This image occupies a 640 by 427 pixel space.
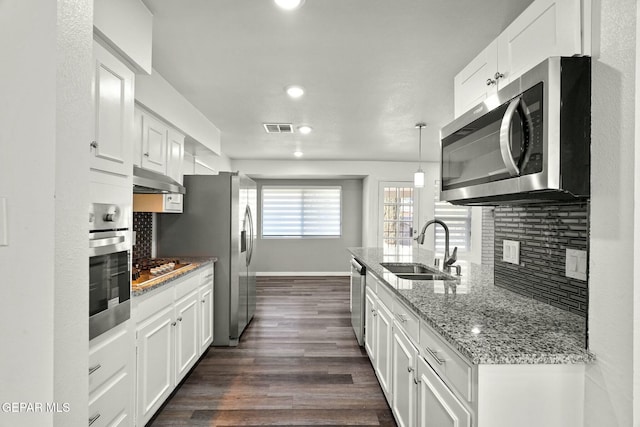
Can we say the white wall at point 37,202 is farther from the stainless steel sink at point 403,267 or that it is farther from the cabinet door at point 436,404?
the stainless steel sink at point 403,267

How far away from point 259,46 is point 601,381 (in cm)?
240

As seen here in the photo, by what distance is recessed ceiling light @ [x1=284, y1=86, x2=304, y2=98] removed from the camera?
9.94 feet

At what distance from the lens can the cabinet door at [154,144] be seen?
8.06ft

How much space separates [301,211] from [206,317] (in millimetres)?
4543

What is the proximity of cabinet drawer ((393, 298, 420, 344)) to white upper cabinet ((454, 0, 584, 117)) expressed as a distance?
1153 millimetres

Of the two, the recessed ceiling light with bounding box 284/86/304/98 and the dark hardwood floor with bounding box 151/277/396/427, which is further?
the recessed ceiling light with bounding box 284/86/304/98

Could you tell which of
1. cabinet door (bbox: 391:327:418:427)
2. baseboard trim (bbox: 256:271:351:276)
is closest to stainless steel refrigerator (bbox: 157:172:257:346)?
cabinet door (bbox: 391:327:418:427)

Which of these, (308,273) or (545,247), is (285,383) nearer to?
(545,247)

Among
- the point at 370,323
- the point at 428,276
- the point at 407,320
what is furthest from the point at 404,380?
the point at 370,323

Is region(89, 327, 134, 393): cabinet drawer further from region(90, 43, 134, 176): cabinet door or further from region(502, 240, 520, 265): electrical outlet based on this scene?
region(502, 240, 520, 265): electrical outlet

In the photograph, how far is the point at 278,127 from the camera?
14.2 ft

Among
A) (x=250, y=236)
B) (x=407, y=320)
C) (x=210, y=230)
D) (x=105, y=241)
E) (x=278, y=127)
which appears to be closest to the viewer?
(x=105, y=241)

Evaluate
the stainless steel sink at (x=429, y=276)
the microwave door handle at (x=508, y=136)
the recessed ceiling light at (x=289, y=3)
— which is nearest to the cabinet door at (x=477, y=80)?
the microwave door handle at (x=508, y=136)

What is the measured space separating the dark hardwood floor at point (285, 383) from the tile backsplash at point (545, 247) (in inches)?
46.3
